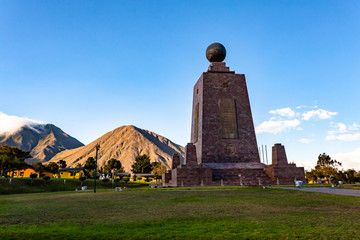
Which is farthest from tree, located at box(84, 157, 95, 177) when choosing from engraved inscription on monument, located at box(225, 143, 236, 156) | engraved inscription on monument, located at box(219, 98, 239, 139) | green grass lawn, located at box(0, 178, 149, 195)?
engraved inscription on monument, located at box(225, 143, 236, 156)

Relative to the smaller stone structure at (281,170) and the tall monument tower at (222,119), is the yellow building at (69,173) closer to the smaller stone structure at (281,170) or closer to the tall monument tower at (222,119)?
the tall monument tower at (222,119)

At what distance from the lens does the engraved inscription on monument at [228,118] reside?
35.0 metres

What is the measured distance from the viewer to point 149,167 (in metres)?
98.9

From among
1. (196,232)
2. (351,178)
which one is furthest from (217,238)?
(351,178)

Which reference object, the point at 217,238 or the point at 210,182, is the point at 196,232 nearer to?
the point at 217,238

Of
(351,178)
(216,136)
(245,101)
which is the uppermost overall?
(245,101)

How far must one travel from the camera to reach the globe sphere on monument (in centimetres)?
3897

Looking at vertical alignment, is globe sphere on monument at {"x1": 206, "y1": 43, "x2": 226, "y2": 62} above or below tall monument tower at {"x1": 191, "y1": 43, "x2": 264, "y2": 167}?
above

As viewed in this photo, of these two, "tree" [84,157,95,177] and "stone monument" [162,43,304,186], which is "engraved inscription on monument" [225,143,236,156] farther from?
"tree" [84,157,95,177]

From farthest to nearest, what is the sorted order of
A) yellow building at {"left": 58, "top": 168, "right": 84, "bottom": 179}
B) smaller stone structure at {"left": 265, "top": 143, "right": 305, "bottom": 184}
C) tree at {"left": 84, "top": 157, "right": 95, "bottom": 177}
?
tree at {"left": 84, "top": 157, "right": 95, "bottom": 177}, yellow building at {"left": 58, "top": 168, "right": 84, "bottom": 179}, smaller stone structure at {"left": 265, "top": 143, "right": 305, "bottom": 184}

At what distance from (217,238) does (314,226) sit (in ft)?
8.94

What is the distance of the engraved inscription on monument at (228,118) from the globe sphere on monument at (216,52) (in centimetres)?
721

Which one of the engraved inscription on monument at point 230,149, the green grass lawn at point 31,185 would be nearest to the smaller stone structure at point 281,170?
the engraved inscription on monument at point 230,149

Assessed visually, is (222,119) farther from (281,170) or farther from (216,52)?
(216,52)
